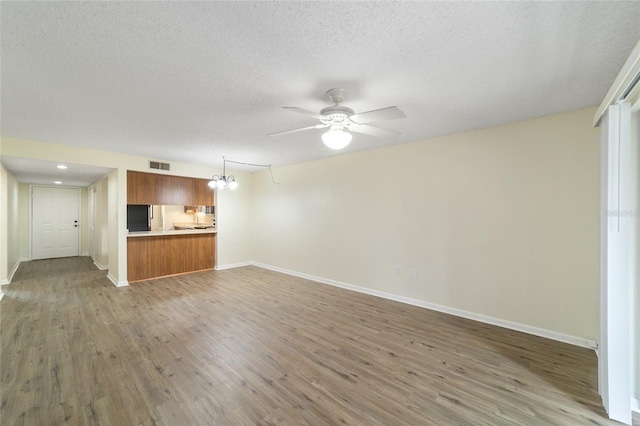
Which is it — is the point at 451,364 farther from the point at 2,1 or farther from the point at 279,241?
the point at 279,241

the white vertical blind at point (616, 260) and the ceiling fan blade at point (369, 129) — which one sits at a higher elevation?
the ceiling fan blade at point (369, 129)

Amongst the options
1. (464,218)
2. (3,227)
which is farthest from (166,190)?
(464,218)

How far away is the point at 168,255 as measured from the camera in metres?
5.78

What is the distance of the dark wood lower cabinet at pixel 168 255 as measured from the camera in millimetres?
5285

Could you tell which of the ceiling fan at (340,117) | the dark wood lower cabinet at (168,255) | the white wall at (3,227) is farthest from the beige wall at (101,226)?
the ceiling fan at (340,117)

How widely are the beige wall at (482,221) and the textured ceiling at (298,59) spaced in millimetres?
453

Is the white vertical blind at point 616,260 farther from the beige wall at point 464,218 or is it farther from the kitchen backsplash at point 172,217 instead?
the kitchen backsplash at point 172,217

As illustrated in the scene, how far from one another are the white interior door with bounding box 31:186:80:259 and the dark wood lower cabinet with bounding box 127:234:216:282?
4.93m

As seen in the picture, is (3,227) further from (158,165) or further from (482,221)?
(482,221)

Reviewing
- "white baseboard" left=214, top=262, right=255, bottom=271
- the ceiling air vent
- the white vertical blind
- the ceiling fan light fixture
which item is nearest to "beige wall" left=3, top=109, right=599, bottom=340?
the ceiling air vent

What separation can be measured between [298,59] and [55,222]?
9.96 metres

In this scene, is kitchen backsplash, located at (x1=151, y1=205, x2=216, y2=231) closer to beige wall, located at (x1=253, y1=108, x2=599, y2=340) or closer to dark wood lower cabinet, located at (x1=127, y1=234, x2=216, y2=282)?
dark wood lower cabinet, located at (x1=127, y1=234, x2=216, y2=282)

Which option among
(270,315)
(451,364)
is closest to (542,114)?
(451,364)

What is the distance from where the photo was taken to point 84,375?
2256 millimetres
